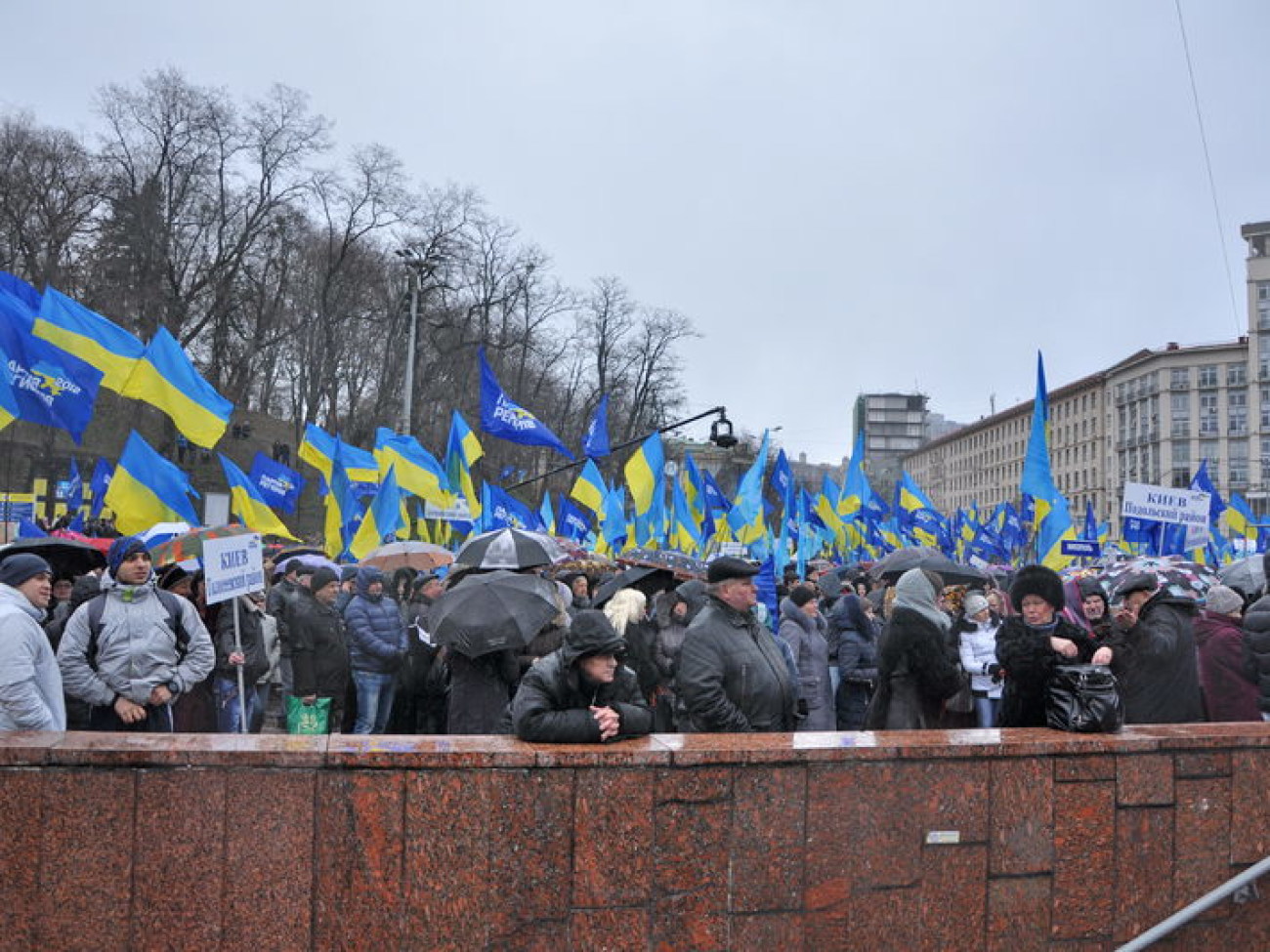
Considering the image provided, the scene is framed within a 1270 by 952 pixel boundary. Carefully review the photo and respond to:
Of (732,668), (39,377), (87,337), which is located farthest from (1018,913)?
(87,337)

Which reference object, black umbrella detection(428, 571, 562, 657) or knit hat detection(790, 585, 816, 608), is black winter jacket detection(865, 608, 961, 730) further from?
knit hat detection(790, 585, 816, 608)

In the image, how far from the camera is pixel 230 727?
26.8 feet

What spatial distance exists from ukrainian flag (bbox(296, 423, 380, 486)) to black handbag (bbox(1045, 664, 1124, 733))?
521 inches

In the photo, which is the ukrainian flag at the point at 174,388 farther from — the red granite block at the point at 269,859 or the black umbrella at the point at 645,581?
the red granite block at the point at 269,859

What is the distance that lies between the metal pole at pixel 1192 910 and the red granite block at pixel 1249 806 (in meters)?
0.23

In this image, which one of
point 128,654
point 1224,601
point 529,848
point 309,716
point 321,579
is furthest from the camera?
point 321,579

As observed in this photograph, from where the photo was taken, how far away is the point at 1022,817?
14.4 ft

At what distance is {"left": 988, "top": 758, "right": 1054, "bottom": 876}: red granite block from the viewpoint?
4363 mm

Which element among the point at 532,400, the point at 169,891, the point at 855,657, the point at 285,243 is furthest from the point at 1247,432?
the point at 169,891

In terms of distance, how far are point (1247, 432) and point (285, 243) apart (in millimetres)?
92390

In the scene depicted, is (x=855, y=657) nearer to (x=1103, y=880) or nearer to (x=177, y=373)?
(x=1103, y=880)

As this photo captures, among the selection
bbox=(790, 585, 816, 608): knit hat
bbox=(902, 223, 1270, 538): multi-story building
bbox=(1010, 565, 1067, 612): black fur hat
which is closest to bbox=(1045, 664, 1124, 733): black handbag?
bbox=(1010, 565, 1067, 612): black fur hat

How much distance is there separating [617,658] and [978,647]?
4300mm

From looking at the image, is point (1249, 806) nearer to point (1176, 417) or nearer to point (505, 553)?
point (505, 553)
